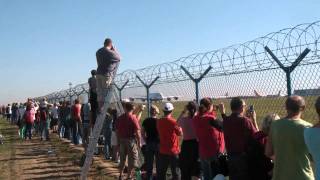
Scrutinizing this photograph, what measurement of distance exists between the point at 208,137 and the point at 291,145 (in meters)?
2.63

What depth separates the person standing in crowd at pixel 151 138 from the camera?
9570 millimetres

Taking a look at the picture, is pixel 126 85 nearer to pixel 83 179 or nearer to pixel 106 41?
pixel 106 41

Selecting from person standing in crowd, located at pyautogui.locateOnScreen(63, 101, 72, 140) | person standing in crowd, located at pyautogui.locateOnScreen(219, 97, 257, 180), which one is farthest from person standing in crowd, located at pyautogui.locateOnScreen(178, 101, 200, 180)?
person standing in crowd, located at pyautogui.locateOnScreen(63, 101, 72, 140)

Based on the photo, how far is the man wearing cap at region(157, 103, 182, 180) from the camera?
883cm

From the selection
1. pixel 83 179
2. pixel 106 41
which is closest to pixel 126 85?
pixel 106 41

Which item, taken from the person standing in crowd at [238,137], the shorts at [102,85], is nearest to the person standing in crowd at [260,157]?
the person standing in crowd at [238,137]

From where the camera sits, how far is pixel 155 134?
31.6ft

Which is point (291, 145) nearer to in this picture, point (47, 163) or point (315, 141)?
point (315, 141)

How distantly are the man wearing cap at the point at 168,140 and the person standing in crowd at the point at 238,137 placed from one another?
2.10m

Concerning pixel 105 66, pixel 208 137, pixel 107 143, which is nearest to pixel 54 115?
pixel 107 143

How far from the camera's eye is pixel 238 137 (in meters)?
6.62

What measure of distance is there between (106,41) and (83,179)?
2610 millimetres

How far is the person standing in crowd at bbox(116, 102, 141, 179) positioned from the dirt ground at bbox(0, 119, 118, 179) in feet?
3.72

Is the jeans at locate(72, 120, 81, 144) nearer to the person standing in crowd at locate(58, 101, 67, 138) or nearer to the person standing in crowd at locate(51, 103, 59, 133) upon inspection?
the person standing in crowd at locate(58, 101, 67, 138)
